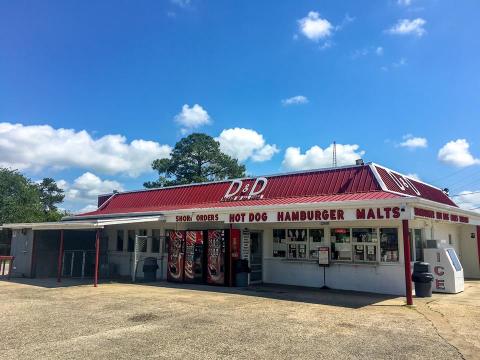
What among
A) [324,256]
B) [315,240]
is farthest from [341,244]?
[315,240]

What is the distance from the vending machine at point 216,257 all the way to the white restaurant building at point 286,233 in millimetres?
41

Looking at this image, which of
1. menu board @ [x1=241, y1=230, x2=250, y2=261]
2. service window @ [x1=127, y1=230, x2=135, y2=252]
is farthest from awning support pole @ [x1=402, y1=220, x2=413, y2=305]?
service window @ [x1=127, y1=230, x2=135, y2=252]

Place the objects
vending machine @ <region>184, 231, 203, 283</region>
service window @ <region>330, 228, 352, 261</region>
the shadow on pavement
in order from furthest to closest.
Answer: vending machine @ <region>184, 231, 203, 283</region>
service window @ <region>330, 228, 352, 261</region>
the shadow on pavement

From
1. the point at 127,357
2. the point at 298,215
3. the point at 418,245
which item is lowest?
the point at 127,357

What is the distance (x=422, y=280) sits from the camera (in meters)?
13.6

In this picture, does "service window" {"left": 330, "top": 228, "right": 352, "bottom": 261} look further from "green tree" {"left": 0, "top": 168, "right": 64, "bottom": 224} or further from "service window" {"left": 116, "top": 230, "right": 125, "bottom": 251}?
"green tree" {"left": 0, "top": 168, "right": 64, "bottom": 224}

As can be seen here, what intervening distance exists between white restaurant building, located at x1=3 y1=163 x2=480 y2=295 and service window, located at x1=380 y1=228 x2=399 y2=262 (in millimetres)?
36

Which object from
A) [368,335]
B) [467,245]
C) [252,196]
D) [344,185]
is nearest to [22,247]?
[252,196]

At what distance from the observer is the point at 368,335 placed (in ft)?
28.0

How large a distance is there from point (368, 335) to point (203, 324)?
3579 mm

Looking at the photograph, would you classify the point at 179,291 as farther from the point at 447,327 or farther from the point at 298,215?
the point at 447,327

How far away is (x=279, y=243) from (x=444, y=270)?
6.38 m

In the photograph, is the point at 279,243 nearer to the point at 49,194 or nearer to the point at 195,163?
the point at 195,163

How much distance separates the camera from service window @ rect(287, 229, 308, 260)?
55.9 ft
